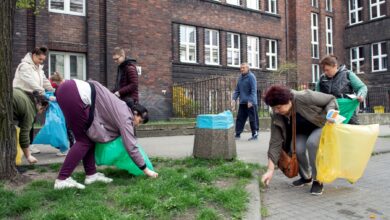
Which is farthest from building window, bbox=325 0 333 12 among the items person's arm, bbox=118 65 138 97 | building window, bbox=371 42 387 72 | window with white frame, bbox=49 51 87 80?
person's arm, bbox=118 65 138 97

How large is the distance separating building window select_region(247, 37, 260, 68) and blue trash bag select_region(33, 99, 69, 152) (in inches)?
712

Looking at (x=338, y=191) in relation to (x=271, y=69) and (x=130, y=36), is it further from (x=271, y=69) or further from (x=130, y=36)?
(x=271, y=69)

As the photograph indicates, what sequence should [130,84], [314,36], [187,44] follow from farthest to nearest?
[314,36], [187,44], [130,84]

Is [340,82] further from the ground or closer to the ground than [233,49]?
closer to the ground

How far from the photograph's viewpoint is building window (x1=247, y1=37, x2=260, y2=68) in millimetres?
24016

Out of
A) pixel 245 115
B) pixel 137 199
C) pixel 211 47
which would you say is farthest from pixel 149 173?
pixel 211 47

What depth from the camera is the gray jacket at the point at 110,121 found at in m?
4.62

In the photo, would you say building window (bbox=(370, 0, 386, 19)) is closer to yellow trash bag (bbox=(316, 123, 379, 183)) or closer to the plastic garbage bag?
the plastic garbage bag

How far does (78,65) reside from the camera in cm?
1627

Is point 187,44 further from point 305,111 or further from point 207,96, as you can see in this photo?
point 305,111

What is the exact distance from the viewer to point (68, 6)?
15.9m

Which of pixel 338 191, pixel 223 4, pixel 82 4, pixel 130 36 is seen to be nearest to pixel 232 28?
pixel 223 4

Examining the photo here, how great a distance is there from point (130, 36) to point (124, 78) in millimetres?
11030

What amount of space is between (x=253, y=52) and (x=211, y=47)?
360 centimetres
